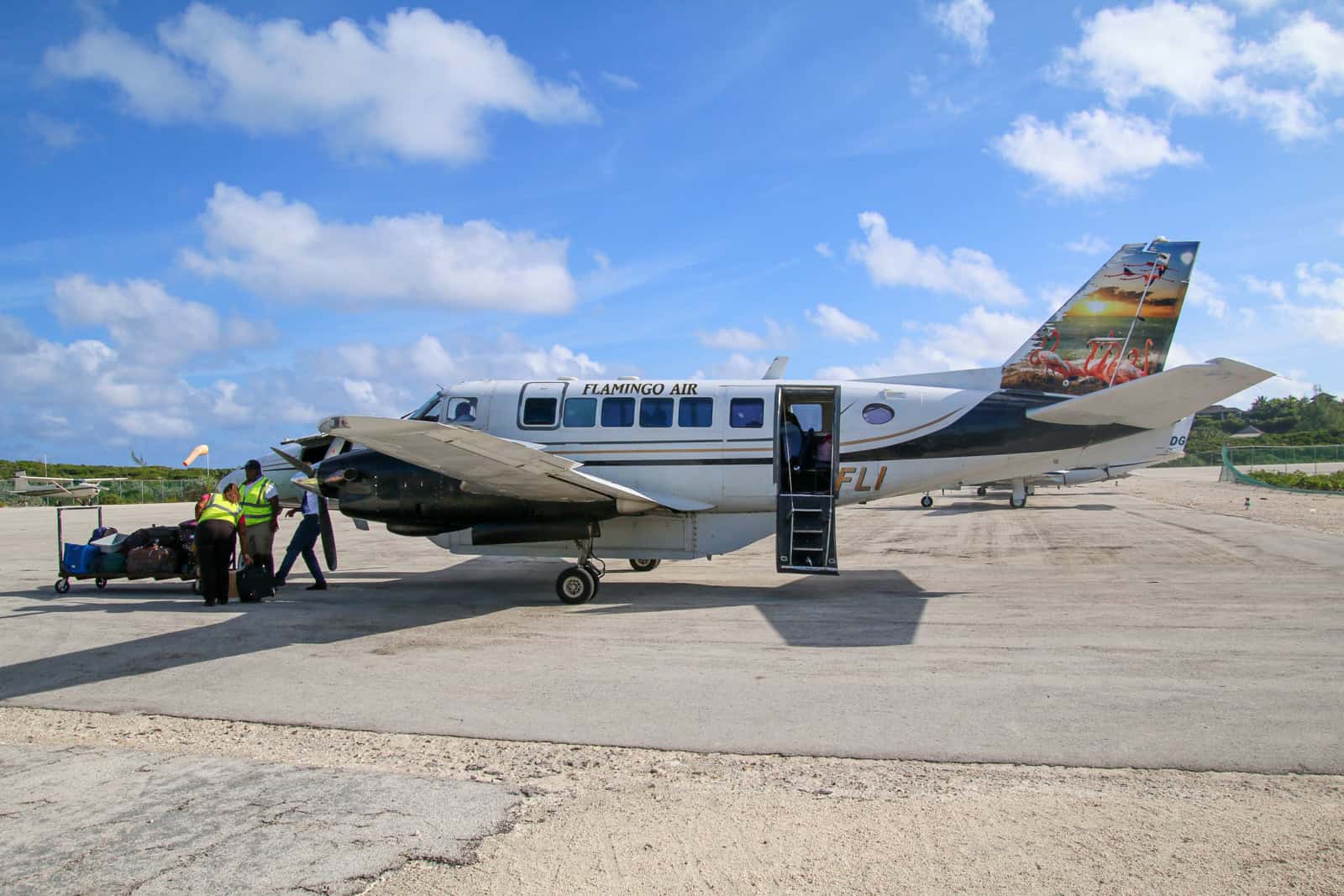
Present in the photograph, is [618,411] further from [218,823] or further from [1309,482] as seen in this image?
[1309,482]

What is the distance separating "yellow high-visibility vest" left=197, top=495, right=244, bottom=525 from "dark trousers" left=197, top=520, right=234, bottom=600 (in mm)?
58

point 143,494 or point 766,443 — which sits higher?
point 766,443

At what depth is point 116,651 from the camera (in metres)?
8.24

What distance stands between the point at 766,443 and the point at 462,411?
4.73m

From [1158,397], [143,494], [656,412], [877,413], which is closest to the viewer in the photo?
[1158,397]

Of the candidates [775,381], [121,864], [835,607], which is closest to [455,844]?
[121,864]

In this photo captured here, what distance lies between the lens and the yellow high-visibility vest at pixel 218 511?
11.1 m

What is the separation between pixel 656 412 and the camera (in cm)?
1216

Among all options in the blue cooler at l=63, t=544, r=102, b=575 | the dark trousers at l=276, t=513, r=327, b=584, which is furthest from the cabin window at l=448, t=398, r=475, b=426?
the blue cooler at l=63, t=544, r=102, b=575

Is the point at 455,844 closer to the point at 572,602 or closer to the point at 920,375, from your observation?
the point at 572,602

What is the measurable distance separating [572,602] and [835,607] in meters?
3.53

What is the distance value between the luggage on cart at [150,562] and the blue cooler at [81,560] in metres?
0.47

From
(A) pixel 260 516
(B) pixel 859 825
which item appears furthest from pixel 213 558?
(B) pixel 859 825

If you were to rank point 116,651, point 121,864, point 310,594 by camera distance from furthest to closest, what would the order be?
point 310,594 < point 116,651 < point 121,864
